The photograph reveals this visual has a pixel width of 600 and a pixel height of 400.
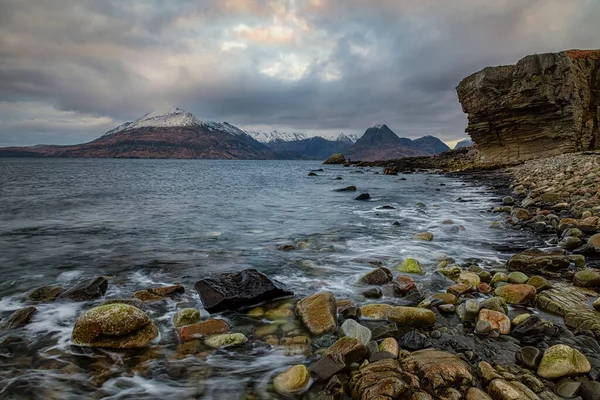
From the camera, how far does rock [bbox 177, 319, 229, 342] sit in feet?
14.6

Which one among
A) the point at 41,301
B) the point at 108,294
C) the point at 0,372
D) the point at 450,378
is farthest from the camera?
the point at 108,294

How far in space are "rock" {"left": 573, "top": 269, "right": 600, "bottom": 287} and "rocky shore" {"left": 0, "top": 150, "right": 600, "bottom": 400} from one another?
0.02 m

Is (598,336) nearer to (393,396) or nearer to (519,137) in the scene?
(393,396)

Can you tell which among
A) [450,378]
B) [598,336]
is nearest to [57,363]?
[450,378]

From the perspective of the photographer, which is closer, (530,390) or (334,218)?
(530,390)

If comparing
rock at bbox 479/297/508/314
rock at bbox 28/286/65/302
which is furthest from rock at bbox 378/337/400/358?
rock at bbox 28/286/65/302

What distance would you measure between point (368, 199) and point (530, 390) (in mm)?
18505

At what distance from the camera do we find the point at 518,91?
120 feet

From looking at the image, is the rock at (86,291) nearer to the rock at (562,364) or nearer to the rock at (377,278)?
the rock at (377,278)

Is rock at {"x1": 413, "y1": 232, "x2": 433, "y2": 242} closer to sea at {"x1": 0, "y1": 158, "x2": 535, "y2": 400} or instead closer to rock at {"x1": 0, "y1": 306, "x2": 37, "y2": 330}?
sea at {"x1": 0, "y1": 158, "x2": 535, "y2": 400}

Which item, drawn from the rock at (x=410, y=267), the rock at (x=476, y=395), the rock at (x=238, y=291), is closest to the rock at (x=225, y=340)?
the rock at (x=238, y=291)

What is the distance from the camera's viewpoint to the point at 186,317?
485 centimetres

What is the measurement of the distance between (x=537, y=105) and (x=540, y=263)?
1474 inches

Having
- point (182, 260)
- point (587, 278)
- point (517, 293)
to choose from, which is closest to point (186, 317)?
point (182, 260)
